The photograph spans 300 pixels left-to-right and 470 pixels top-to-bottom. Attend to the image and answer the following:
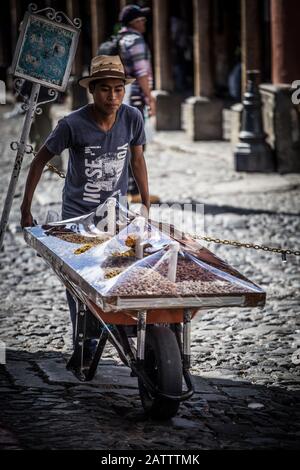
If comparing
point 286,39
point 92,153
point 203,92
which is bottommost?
point 92,153

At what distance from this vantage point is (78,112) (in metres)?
6.57

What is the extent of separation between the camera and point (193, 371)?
6.84 metres

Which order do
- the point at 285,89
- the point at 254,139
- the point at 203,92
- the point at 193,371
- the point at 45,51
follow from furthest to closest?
the point at 203,92, the point at 254,139, the point at 285,89, the point at 45,51, the point at 193,371

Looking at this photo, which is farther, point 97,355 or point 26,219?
point 26,219

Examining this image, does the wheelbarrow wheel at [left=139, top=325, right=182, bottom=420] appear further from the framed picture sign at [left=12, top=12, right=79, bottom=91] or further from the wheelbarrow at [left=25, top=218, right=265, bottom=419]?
the framed picture sign at [left=12, top=12, right=79, bottom=91]

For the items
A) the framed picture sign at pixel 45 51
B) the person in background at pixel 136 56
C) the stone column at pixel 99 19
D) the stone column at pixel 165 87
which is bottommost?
the framed picture sign at pixel 45 51

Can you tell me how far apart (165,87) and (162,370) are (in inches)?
608

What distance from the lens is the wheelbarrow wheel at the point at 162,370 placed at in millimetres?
5539

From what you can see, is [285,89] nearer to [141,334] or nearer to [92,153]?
[92,153]

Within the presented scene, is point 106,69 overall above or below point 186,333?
above

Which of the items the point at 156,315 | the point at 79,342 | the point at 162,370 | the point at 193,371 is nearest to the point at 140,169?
the point at 79,342

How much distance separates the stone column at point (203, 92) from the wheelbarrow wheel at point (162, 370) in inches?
507

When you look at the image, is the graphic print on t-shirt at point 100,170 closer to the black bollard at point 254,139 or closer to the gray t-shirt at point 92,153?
the gray t-shirt at point 92,153

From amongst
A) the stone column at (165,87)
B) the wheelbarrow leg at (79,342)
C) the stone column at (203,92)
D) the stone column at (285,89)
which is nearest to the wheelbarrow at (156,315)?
the wheelbarrow leg at (79,342)
